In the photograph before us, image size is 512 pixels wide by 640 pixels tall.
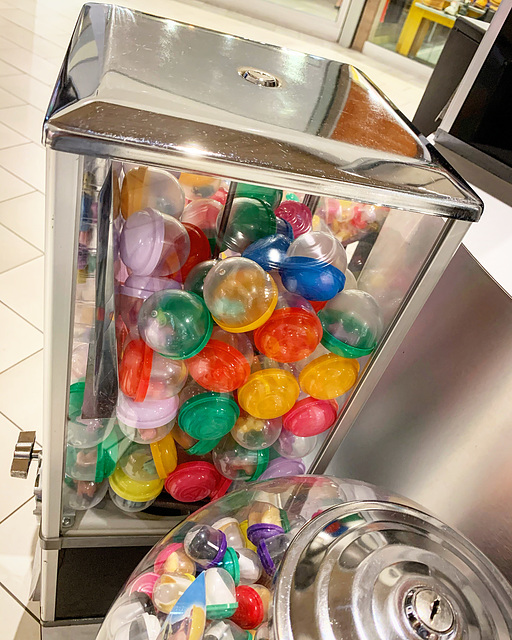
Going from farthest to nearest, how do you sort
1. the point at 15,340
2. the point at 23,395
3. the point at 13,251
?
1. the point at 13,251
2. the point at 15,340
3. the point at 23,395

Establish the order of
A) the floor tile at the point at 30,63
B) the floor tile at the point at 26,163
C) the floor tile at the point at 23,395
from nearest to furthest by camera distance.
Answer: the floor tile at the point at 23,395, the floor tile at the point at 26,163, the floor tile at the point at 30,63

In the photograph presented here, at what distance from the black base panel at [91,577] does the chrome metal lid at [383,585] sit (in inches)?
21.2

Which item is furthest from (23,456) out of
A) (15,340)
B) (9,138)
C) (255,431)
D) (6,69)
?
(6,69)

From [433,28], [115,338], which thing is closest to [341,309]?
[115,338]

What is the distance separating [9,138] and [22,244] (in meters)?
0.94

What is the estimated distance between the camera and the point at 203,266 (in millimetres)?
815

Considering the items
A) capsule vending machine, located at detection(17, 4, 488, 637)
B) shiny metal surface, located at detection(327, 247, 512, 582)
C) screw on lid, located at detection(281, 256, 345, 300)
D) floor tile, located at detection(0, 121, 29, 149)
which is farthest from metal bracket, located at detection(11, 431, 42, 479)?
floor tile, located at detection(0, 121, 29, 149)

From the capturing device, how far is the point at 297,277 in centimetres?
79

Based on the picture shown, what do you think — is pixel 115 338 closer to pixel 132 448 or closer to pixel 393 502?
pixel 132 448

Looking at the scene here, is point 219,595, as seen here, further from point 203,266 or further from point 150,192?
point 150,192

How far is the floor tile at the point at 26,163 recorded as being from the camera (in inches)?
99.6

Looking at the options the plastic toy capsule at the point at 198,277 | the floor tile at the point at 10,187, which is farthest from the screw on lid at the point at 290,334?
the floor tile at the point at 10,187

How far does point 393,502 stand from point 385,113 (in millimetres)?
543

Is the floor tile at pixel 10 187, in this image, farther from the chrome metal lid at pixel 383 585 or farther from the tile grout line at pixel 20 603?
the chrome metal lid at pixel 383 585
